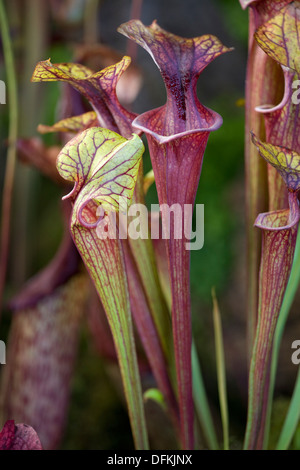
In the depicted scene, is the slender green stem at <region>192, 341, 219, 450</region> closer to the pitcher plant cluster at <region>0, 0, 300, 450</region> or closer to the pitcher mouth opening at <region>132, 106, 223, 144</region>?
the pitcher plant cluster at <region>0, 0, 300, 450</region>

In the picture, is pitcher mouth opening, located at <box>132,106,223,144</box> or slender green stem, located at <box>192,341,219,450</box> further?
slender green stem, located at <box>192,341,219,450</box>

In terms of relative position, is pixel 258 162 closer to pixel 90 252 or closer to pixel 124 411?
pixel 90 252

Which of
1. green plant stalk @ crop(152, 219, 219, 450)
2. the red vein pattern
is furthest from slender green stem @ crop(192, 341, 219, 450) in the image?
the red vein pattern

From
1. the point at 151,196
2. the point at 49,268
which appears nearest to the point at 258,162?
the point at 49,268

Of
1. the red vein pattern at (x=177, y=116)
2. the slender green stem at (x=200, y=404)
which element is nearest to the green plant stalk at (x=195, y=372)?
the slender green stem at (x=200, y=404)

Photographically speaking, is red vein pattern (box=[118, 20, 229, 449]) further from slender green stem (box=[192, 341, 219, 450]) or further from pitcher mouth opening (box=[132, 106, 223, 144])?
slender green stem (box=[192, 341, 219, 450])

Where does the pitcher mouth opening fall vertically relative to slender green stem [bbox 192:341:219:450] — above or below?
above

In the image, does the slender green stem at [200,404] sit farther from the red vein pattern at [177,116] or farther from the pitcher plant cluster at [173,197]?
the red vein pattern at [177,116]

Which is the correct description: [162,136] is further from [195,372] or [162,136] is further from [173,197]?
[195,372]

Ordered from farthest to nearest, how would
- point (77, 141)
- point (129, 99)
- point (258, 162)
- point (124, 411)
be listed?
point (124, 411)
point (129, 99)
point (258, 162)
point (77, 141)
